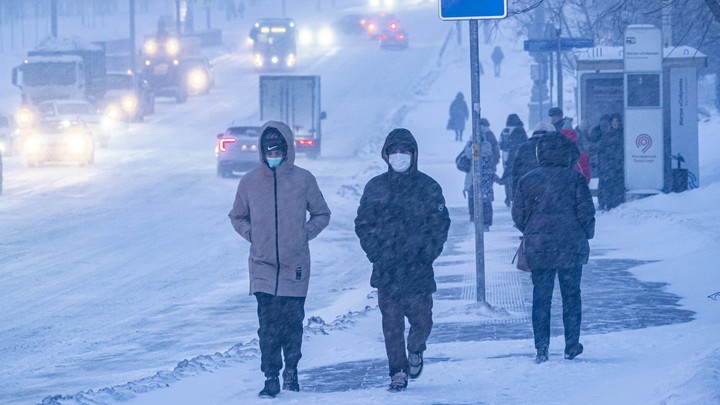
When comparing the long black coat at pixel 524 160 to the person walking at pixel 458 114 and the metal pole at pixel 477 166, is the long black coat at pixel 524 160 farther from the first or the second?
the person walking at pixel 458 114

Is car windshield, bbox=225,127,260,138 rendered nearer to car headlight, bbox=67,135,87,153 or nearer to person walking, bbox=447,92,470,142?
car headlight, bbox=67,135,87,153

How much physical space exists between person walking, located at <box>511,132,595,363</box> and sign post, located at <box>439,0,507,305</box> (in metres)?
1.98

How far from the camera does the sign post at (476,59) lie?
36.9 ft

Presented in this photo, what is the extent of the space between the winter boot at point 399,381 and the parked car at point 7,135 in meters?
36.5

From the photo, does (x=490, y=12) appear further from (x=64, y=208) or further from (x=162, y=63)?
(x=162, y=63)

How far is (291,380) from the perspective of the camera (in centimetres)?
856

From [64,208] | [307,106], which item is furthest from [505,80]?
[64,208]

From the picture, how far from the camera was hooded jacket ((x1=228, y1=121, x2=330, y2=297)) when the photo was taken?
27.2 ft

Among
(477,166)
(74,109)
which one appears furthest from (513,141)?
(74,109)

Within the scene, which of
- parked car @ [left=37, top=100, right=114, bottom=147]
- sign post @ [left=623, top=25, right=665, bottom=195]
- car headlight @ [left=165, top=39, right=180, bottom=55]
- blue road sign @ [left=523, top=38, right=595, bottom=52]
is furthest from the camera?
car headlight @ [left=165, top=39, right=180, bottom=55]

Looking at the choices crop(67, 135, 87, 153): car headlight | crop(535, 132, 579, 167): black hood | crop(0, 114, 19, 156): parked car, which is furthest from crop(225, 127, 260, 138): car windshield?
crop(535, 132, 579, 167): black hood

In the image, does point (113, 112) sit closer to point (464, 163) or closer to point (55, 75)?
point (55, 75)

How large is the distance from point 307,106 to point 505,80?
25.7 m

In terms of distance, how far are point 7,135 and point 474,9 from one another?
115ft
